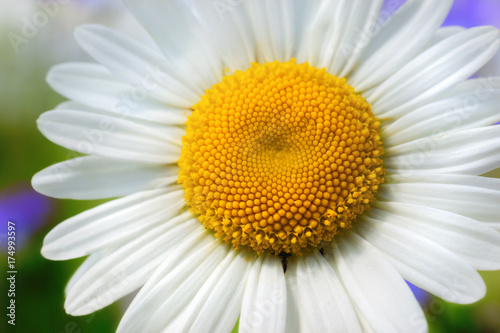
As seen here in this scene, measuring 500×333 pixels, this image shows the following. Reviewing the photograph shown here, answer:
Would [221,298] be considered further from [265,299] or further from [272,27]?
[272,27]

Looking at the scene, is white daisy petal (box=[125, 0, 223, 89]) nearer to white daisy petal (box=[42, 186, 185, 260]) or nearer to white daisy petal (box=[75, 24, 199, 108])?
white daisy petal (box=[75, 24, 199, 108])

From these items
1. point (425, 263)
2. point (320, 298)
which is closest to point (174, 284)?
point (320, 298)

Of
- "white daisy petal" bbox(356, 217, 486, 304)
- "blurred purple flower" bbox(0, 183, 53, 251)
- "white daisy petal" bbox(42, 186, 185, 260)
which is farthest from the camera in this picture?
"blurred purple flower" bbox(0, 183, 53, 251)

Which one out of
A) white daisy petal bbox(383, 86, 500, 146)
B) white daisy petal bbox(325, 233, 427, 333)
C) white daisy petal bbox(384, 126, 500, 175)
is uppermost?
white daisy petal bbox(383, 86, 500, 146)

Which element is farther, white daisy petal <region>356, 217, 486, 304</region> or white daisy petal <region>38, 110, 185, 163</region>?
white daisy petal <region>38, 110, 185, 163</region>

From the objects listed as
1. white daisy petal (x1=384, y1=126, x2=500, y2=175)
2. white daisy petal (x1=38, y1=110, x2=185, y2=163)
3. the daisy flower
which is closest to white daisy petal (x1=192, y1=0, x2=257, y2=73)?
the daisy flower

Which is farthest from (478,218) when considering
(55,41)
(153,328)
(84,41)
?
(55,41)

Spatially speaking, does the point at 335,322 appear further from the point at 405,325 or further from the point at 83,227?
the point at 83,227

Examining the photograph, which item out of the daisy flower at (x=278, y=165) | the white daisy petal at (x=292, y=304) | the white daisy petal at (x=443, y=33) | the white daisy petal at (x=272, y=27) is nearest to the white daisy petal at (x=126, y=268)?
the daisy flower at (x=278, y=165)
